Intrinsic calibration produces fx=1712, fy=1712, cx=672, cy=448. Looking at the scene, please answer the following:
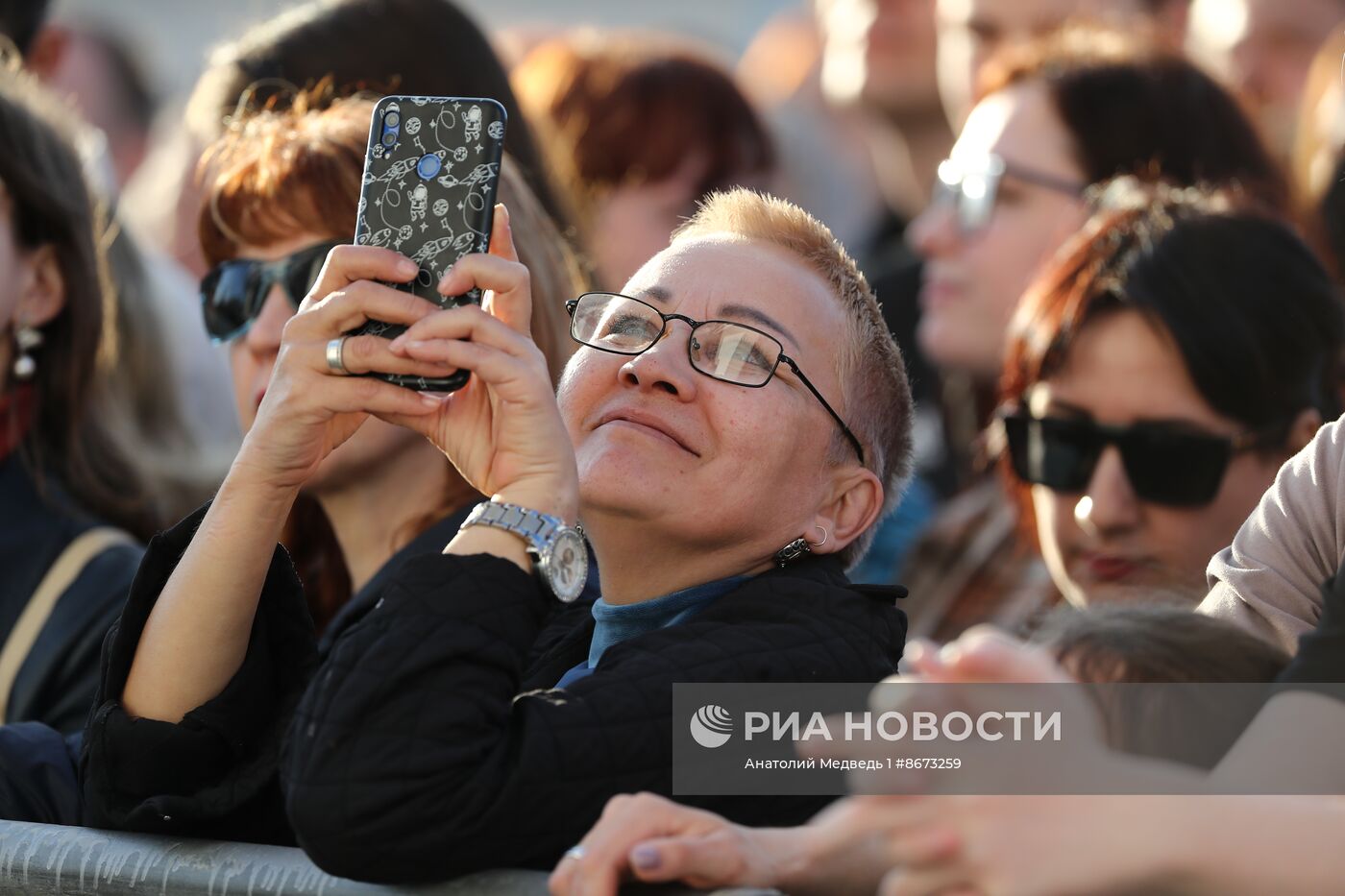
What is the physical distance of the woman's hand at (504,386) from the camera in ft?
5.98

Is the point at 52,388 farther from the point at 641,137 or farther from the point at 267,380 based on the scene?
the point at 641,137

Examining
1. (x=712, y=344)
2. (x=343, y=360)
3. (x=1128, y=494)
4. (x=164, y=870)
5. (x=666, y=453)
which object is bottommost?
(x=1128, y=494)

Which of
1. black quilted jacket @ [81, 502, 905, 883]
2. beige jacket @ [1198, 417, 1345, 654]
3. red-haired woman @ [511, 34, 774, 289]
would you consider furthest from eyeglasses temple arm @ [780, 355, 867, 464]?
red-haired woman @ [511, 34, 774, 289]

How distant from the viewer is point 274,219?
9.17 feet

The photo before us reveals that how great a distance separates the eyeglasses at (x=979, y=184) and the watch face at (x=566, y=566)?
213cm

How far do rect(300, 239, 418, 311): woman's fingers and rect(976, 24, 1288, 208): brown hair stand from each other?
214cm

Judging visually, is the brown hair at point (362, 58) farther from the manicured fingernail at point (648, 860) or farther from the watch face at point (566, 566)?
the manicured fingernail at point (648, 860)

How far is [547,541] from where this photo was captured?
1.81 m

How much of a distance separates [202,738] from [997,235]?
2.28m

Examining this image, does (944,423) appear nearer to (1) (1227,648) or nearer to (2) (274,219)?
(2) (274,219)

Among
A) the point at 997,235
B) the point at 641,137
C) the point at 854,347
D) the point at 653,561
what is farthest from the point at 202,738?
the point at 641,137

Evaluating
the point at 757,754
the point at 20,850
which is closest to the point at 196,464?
the point at 20,850

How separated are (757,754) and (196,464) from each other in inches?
91.6

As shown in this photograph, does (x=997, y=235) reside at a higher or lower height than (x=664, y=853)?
lower
